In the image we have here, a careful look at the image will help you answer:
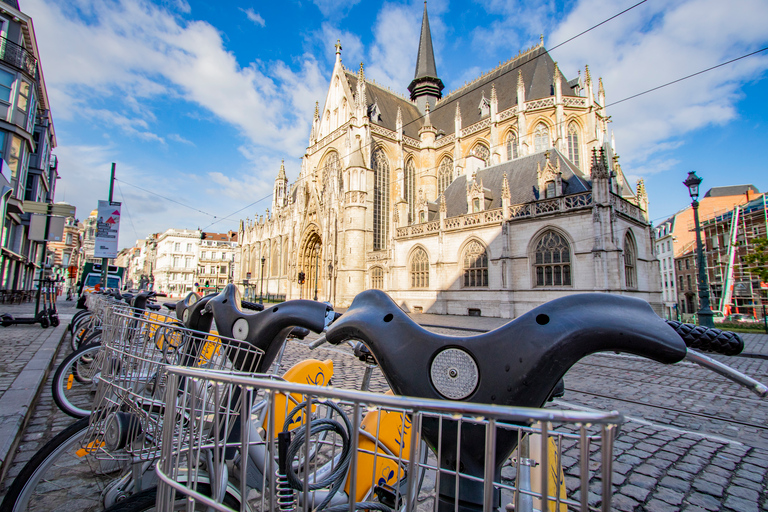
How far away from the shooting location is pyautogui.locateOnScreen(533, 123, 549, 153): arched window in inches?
981

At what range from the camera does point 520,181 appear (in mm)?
19344

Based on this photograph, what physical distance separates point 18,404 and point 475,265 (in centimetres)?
1764

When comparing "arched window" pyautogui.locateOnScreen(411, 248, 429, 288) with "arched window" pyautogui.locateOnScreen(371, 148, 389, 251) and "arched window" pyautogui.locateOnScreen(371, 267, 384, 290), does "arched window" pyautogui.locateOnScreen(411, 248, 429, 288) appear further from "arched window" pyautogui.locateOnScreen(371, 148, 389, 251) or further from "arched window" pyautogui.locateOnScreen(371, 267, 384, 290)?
"arched window" pyautogui.locateOnScreen(371, 148, 389, 251)

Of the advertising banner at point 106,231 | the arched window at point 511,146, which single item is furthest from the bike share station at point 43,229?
the arched window at point 511,146

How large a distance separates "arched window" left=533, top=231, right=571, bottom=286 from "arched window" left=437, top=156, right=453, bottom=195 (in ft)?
47.8

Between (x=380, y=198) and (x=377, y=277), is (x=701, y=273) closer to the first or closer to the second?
(x=377, y=277)

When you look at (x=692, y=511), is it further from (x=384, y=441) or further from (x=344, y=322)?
(x=344, y=322)

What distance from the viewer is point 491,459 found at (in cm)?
84

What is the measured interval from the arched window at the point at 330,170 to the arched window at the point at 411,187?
576cm

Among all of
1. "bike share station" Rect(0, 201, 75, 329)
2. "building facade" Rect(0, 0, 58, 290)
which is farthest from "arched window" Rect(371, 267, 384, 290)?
"building facade" Rect(0, 0, 58, 290)

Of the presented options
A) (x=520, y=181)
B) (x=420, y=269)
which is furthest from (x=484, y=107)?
(x=420, y=269)

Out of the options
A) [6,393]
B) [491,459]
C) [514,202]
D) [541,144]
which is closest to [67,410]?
[6,393]

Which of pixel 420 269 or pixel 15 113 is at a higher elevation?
pixel 15 113

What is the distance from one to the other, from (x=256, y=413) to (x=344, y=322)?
4.05 ft
